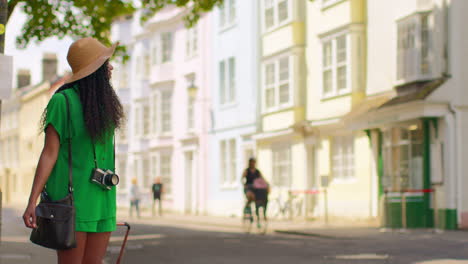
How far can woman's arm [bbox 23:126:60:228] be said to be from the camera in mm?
5027

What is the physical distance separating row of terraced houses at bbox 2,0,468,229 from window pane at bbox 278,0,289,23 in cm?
5

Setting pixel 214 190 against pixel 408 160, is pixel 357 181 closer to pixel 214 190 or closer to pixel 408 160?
pixel 408 160

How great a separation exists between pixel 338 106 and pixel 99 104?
24.7 m

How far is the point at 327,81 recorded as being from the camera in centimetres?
3073

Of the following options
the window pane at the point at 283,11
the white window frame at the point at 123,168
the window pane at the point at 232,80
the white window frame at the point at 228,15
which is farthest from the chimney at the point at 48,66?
the window pane at the point at 283,11

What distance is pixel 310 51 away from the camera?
3219 centimetres

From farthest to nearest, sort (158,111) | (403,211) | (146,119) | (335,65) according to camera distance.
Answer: (146,119) < (158,111) < (335,65) < (403,211)

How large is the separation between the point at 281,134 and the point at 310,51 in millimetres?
3428

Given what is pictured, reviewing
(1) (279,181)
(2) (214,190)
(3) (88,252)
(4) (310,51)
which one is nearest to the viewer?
(3) (88,252)

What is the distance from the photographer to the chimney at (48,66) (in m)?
83.9

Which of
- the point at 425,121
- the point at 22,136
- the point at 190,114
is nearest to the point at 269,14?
the point at 190,114

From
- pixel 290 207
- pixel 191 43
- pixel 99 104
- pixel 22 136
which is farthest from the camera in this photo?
pixel 22 136

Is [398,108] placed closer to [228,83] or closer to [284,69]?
[284,69]

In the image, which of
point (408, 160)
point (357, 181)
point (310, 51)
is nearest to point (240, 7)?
point (310, 51)
